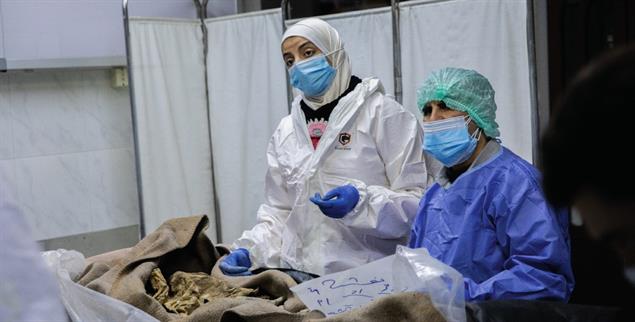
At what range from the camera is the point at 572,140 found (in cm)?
73

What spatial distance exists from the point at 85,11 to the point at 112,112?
50 cm

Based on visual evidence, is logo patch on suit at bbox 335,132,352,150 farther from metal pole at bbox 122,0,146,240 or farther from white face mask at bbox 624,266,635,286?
metal pole at bbox 122,0,146,240

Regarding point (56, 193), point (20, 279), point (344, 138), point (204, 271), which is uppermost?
point (344, 138)

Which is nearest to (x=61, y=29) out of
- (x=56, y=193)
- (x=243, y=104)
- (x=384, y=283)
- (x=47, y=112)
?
(x=47, y=112)

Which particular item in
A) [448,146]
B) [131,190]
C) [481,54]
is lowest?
[131,190]

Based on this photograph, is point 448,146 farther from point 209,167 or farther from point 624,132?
point 209,167

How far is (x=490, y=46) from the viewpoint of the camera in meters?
3.23

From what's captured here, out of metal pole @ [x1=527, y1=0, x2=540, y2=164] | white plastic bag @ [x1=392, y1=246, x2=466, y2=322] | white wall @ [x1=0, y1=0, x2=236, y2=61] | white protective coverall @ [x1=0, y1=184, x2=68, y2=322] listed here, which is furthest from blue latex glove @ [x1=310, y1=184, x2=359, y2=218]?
white wall @ [x1=0, y1=0, x2=236, y2=61]

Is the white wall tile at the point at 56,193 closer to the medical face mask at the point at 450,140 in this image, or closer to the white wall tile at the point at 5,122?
the white wall tile at the point at 5,122

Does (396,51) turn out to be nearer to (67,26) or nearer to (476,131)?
(476,131)

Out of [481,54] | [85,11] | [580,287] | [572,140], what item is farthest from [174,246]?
[580,287]

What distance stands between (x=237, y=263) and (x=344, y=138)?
475mm

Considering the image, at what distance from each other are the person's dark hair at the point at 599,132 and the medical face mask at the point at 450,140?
139 cm

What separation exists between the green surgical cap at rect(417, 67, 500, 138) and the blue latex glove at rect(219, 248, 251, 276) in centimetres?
70
